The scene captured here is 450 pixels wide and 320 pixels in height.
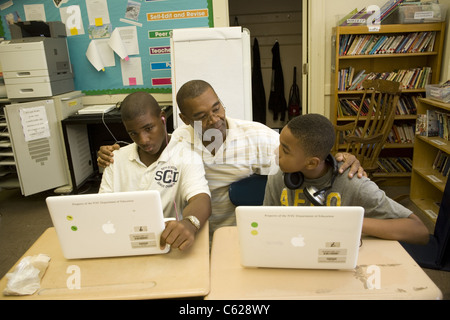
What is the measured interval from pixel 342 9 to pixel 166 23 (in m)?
1.62

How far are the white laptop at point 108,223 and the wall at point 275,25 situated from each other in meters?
4.20

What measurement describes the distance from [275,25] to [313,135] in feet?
13.0

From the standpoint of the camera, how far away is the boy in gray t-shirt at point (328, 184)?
106cm

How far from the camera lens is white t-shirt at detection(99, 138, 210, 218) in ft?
4.64

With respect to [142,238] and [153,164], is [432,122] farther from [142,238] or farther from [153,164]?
[142,238]

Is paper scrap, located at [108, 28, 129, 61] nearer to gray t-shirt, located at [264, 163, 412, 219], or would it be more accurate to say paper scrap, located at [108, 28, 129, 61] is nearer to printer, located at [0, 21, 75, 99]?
printer, located at [0, 21, 75, 99]

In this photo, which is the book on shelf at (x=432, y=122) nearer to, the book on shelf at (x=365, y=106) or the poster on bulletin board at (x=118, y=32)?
the book on shelf at (x=365, y=106)

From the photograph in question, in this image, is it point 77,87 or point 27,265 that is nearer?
point 27,265

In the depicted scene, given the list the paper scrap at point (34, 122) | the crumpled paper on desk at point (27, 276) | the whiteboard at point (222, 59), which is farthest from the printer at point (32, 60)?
the crumpled paper on desk at point (27, 276)

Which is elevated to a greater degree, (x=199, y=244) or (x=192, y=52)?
(x=192, y=52)

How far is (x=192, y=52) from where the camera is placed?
266 centimetres
